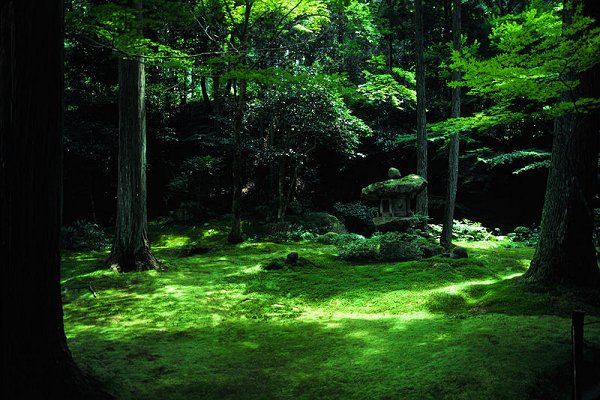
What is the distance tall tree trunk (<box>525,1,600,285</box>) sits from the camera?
4.50 meters

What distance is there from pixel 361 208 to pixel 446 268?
9026 mm

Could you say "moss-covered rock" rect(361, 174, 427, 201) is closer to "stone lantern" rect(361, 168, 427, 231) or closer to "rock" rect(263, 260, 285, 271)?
"stone lantern" rect(361, 168, 427, 231)

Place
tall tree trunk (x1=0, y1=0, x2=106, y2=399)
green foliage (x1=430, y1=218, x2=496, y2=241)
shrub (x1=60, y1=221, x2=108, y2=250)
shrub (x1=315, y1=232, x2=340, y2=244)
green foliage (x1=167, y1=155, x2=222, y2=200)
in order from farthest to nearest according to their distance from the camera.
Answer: green foliage (x1=167, y1=155, x2=222, y2=200)
green foliage (x1=430, y1=218, x2=496, y2=241)
shrub (x1=315, y1=232, x2=340, y2=244)
shrub (x1=60, y1=221, x2=108, y2=250)
tall tree trunk (x1=0, y1=0, x2=106, y2=399)

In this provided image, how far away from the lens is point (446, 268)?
649cm

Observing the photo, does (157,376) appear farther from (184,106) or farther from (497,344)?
(184,106)

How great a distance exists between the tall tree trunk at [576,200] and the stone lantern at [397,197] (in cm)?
693

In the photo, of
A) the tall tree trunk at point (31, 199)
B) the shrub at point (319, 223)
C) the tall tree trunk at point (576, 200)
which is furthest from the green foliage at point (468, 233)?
the tall tree trunk at point (31, 199)

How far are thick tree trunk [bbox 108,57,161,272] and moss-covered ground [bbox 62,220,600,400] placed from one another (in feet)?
1.31

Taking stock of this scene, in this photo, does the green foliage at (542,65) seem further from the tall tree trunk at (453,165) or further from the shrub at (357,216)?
the shrub at (357,216)

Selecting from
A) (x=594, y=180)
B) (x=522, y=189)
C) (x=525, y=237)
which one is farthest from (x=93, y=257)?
(x=522, y=189)

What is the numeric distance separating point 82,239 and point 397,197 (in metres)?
9.38

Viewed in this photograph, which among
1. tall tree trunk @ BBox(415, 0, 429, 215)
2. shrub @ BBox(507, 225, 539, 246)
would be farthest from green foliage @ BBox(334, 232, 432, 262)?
shrub @ BBox(507, 225, 539, 246)

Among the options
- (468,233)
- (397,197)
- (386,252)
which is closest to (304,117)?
(397,197)

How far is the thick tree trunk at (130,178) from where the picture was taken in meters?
6.73
